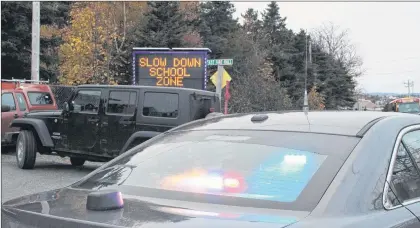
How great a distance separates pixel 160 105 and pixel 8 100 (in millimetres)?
6094

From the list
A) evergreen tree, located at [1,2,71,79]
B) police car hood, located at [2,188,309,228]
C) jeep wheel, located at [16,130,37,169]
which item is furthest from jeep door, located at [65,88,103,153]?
evergreen tree, located at [1,2,71,79]

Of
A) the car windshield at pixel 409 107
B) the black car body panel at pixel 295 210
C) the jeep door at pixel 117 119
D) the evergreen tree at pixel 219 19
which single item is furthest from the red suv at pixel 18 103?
the evergreen tree at pixel 219 19

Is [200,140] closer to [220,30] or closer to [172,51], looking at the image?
[172,51]

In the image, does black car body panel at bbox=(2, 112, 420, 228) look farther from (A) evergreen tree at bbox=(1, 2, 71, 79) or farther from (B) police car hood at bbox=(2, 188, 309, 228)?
(A) evergreen tree at bbox=(1, 2, 71, 79)

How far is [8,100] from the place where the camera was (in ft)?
45.7

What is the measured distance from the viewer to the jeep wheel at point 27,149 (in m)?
11.2

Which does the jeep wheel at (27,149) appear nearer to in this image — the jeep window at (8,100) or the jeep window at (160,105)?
the jeep window at (8,100)

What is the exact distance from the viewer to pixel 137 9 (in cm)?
4169

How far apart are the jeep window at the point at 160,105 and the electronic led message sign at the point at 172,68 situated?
24.2 ft

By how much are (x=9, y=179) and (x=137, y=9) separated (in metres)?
33.1

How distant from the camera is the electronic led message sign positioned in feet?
56.6

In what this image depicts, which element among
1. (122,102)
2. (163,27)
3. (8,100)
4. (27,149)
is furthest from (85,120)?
(163,27)

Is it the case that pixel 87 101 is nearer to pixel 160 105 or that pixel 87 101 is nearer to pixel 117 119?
pixel 117 119

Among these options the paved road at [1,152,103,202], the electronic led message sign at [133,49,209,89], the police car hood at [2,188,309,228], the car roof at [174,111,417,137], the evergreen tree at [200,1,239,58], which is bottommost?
the paved road at [1,152,103,202]
